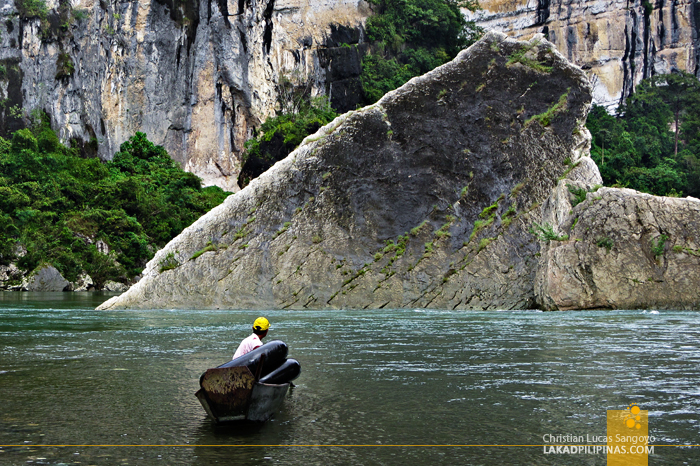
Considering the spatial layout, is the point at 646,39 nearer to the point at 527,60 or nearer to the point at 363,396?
the point at 527,60

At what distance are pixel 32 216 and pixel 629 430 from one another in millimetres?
34090

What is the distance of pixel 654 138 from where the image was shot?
166 ft

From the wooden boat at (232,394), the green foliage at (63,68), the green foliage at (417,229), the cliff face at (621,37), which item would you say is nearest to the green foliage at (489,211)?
the green foliage at (417,229)

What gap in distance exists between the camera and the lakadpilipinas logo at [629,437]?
3949mm

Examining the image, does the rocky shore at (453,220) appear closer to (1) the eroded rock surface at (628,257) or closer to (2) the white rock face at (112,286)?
(1) the eroded rock surface at (628,257)

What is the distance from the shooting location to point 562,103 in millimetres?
19953

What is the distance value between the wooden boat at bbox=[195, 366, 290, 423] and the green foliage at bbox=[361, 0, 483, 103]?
46.4 meters

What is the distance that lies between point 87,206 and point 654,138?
42.2 metres

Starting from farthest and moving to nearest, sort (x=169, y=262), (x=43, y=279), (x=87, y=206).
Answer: (x=87, y=206), (x=43, y=279), (x=169, y=262)

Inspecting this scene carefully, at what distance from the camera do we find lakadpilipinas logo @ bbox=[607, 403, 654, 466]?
3.95m

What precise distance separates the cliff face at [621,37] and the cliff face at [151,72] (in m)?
31.7

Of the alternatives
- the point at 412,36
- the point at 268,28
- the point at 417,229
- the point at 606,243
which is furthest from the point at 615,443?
the point at 412,36

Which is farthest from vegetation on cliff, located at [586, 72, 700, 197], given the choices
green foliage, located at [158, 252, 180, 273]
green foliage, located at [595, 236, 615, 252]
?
green foliage, located at [158, 252, 180, 273]

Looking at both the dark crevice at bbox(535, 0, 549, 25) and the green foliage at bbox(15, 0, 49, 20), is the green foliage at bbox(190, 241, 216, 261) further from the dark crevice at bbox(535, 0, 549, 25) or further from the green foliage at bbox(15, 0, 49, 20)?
the dark crevice at bbox(535, 0, 549, 25)
